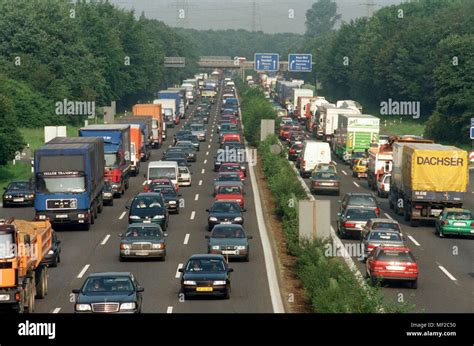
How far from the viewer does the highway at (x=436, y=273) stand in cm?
3242

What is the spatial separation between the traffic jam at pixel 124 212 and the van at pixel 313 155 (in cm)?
389

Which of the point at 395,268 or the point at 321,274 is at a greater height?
the point at 321,274

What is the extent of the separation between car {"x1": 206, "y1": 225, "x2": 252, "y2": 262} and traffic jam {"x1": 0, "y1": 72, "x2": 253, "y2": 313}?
33mm

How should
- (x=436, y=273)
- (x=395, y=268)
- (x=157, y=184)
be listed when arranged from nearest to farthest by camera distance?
(x=395, y=268) → (x=436, y=273) → (x=157, y=184)

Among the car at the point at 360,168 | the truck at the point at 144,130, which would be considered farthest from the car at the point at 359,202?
the truck at the point at 144,130

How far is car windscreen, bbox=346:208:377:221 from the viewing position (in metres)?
46.3

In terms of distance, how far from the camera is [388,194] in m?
62.9

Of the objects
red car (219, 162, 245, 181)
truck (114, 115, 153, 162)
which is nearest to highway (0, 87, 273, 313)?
red car (219, 162, 245, 181)

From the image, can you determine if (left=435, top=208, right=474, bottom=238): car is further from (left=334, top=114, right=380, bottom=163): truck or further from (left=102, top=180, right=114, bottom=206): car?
(left=334, top=114, right=380, bottom=163): truck

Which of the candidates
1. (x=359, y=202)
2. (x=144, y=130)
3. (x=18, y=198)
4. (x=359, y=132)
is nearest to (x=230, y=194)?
(x=359, y=202)

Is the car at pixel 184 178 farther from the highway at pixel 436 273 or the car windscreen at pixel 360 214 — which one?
the car windscreen at pixel 360 214

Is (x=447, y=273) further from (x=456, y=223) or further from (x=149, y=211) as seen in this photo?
(x=149, y=211)

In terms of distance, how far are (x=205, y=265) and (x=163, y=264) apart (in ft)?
23.2
